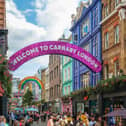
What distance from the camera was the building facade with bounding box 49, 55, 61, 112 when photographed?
5825 centimetres

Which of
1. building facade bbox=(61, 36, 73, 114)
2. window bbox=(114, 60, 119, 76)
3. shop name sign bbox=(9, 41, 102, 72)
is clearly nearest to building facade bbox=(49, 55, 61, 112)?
building facade bbox=(61, 36, 73, 114)

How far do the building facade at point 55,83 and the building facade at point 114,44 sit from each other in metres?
27.7

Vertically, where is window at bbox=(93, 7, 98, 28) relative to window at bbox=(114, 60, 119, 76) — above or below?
above

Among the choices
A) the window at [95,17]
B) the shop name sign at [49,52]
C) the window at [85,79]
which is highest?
the window at [95,17]

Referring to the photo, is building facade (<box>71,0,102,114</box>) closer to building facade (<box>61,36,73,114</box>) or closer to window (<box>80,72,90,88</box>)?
window (<box>80,72,90,88</box>)

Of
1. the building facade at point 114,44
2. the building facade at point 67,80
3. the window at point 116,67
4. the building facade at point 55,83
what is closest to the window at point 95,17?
the building facade at point 114,44

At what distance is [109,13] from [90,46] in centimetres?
713

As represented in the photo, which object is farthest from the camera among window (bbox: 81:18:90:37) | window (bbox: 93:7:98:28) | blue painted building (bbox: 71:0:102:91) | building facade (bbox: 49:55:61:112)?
building facade (bbox: 49:55:61:112)

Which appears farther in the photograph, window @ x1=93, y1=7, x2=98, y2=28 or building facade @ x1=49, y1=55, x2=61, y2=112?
building facade @ x1=49, y1=55, x2=61, y2=112

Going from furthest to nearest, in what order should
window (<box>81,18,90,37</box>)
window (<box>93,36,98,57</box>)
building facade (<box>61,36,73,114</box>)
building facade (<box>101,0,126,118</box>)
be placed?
1. building facade (<box>61,36,73,114</box>)
2. window (<box>81,18,90,37</box>)
3. window (<box>93,36,98,57</box>)
4. building facade (<box>101,0,126,118</box>)

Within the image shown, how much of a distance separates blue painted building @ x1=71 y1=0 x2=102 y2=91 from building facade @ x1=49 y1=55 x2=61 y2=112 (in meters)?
13.8

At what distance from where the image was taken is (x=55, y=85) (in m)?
63.1

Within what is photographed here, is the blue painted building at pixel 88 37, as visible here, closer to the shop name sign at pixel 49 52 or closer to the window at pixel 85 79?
the window at pixel 85 79

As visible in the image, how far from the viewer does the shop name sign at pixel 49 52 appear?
26.2 metres
